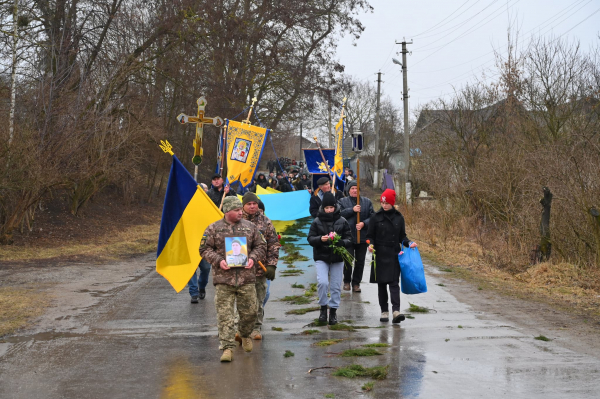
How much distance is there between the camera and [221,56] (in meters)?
30.7

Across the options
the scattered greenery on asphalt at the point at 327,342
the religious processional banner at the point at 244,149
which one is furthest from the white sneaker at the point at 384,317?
the religious processional banner at the point at 244,149

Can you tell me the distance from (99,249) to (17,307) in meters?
8.72

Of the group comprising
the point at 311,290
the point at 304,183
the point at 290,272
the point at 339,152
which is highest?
the point at 339,152

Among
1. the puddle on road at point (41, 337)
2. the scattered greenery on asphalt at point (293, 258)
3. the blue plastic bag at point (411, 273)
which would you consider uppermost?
the blue plastic bag at point (411, 273)

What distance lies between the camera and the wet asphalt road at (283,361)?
5734 millimetres

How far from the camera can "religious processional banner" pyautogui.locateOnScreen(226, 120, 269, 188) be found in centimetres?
1678

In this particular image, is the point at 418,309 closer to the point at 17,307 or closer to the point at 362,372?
the point at 362,372

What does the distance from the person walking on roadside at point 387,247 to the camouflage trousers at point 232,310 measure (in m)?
2.25

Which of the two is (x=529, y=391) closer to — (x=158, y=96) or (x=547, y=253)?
(x=547, y=253)

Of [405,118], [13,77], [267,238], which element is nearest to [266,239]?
[267,238]

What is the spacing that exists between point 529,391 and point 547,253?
28.1 ft

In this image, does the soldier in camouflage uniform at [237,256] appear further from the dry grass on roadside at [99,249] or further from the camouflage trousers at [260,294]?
the dry grass on roadside at [99,249]

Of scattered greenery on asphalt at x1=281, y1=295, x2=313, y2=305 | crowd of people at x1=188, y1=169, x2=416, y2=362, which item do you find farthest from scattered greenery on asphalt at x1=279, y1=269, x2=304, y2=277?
scattered greenery on asphalt at x1=281, y1=295, x2=313, y2=305

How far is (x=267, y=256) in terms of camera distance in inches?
304
